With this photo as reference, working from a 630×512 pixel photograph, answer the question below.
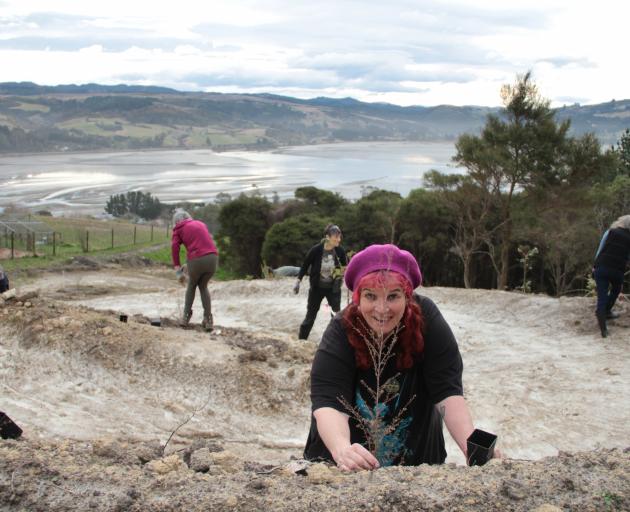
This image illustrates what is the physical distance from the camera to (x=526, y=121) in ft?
70.4

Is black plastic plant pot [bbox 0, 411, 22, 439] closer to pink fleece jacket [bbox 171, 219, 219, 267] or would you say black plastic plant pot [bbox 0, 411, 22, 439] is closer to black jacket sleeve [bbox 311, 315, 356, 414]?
black jacket sleeve [bbox 311, 315, 356, 414]

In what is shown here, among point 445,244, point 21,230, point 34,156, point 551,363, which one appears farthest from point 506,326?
point 34,156

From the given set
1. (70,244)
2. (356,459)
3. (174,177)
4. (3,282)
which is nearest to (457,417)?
(356,459)

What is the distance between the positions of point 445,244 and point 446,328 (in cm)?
2812

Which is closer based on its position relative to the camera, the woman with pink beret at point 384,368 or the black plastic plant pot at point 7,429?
the woman with pink beret at point 384,368

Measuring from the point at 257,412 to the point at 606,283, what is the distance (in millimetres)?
5338

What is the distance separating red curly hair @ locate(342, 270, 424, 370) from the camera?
2.54m

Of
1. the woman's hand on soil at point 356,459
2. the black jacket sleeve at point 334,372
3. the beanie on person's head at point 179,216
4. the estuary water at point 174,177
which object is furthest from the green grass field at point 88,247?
the estuary water at point 174,177

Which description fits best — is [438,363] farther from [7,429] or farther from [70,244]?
[70,244]

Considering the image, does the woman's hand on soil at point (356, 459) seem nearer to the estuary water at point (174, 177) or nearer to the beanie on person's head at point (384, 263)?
the beanie on person's head at point (384, 263)

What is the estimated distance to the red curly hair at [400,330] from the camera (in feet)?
8.35

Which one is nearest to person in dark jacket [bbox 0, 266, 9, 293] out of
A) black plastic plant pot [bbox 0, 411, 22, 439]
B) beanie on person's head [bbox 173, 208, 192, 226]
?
beanie on person's head [bbox 173, 208, 192, 226]

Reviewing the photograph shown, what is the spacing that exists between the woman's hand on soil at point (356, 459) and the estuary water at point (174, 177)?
62.0m

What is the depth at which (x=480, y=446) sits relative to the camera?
8.03 feet
